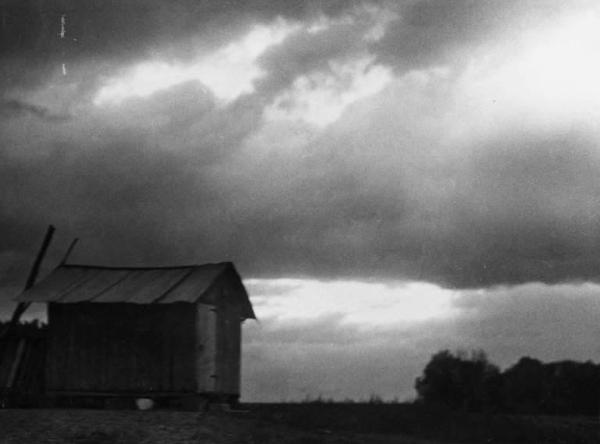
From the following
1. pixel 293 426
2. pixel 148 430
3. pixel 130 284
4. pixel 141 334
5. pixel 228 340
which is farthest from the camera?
pixel 228 340

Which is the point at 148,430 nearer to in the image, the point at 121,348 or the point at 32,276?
the point at 121,348

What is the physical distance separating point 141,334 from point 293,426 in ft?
22.1

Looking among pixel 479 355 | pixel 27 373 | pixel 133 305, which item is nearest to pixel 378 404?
pixel 133 305

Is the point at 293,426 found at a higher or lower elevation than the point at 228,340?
lower

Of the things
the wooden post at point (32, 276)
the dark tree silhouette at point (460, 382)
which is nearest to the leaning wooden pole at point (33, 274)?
the wooden post at point (32, 276)

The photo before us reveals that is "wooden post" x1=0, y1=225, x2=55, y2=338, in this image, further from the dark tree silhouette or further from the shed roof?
the dark tree silhouette

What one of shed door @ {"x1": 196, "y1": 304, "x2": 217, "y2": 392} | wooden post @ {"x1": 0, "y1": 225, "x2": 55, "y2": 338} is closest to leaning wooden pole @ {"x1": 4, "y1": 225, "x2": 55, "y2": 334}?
wooden post @ {"x1": 0, "y1": 225, "x2": 55, "y2": 338}

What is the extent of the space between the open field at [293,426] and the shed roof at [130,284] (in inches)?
174

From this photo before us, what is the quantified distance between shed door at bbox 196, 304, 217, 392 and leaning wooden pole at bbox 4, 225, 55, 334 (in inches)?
242

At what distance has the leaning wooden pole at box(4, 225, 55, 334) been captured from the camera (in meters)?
32.9

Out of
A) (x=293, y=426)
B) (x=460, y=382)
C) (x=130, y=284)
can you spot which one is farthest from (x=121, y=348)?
(x=460, y=382)

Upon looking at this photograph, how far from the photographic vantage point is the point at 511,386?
1909 inches

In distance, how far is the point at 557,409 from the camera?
4572 centimetres

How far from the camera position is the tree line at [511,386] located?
4588cm
